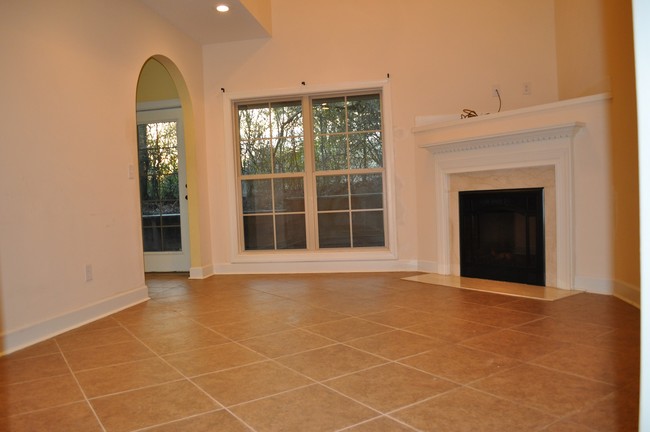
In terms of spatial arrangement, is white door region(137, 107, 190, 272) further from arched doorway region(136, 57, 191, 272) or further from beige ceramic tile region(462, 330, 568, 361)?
beige ceramic tile region(462, 330, 568, 361)

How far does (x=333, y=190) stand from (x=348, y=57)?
4.99ft

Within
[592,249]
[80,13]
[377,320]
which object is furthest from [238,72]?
[592,249]

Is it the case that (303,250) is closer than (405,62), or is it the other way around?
(405,62)

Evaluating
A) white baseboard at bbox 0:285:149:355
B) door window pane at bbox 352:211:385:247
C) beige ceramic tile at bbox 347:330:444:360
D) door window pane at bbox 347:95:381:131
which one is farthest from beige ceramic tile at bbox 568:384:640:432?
door window pane at bbox 347:95:381:131

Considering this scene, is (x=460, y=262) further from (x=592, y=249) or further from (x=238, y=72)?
(x=238, y=72)

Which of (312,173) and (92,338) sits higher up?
(312,173)

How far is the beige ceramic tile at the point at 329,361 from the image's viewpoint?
6.98 feet

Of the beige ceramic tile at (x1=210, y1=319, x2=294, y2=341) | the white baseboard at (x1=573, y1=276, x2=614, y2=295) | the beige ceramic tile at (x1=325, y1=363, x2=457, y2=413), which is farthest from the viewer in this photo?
the white baseboard at (x1=573, y1=276, x2=614, y2=295)

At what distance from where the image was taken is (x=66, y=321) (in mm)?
3141

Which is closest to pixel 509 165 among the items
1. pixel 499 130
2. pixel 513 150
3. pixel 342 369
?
pixel 513 150

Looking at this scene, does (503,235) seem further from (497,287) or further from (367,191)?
(367,191)

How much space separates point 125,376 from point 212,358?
424 millimetres

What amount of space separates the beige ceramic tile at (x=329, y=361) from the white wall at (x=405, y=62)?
2.69 m

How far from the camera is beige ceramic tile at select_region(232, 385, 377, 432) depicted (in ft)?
5.29
